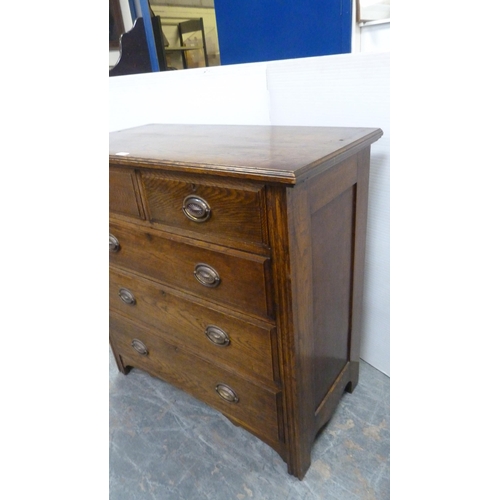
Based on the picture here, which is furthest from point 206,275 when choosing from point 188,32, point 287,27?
point 188,32

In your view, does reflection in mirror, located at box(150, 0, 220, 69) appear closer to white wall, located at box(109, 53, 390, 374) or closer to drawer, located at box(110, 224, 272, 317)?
white wall, located at box(109, 53, 390, 374)

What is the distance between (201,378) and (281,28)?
3.89 feet

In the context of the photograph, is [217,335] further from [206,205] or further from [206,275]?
Answer: [206,205]

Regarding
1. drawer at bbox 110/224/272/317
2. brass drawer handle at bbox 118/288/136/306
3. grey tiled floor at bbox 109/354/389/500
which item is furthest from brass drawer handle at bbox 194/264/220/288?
grey tiled floor at bbox 109/354/389/500

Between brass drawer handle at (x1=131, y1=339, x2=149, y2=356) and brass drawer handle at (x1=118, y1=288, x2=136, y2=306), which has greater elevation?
brass drawer handle at (x1=118, y1=288, x2=136, y2=306)

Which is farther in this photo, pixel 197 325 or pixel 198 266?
pixel 197 325

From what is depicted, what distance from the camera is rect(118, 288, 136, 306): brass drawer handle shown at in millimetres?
1191

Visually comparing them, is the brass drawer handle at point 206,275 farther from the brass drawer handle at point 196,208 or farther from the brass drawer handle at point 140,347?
the brass drawer handle at point 140,347

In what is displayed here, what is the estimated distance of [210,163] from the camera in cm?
75

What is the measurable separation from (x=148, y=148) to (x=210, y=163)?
0.95ft

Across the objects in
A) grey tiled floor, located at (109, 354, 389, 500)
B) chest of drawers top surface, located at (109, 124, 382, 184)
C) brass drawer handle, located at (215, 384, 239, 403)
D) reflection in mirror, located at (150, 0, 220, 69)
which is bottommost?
grey tiled floor, located at (109, 354, 389, 500)

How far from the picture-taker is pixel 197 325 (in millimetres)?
1040
